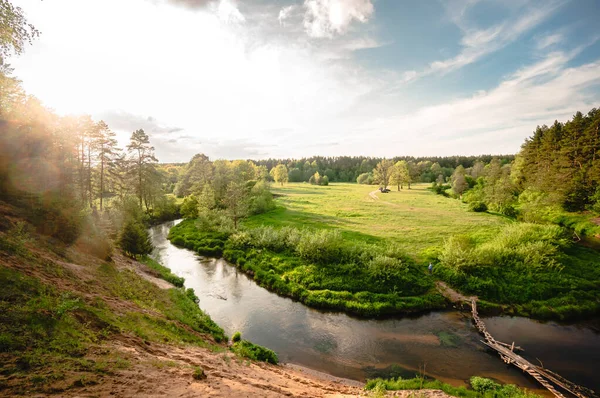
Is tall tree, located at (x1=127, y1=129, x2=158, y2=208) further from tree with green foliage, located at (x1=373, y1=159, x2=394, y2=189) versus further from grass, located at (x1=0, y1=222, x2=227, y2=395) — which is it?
tree with green foliage, located at (x1=373, y1=159, x2=394, y2=189)

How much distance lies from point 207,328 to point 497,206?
64.7 m

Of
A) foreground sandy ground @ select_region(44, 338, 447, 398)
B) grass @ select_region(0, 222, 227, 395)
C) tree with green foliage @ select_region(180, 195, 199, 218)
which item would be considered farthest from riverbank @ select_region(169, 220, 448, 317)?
tree with green foliage @ select_region(180, 195, 199, 218)

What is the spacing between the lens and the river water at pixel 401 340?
51.5ft

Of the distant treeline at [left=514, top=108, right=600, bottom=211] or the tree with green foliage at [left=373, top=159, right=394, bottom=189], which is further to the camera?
the tree with green foliage at [left=373, top=159, right=394, bottom=189]

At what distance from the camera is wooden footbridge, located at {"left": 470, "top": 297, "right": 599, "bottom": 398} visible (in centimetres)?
1374

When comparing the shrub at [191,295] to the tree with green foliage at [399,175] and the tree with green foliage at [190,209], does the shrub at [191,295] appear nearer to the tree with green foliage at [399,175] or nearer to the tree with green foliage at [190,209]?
the tree with green foliage at [190,209]

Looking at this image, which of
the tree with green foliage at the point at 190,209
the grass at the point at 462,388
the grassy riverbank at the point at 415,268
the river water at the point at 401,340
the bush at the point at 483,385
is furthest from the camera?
the tree with green foliage at the point at 190,209

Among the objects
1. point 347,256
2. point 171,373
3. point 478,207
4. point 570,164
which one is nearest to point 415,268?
point 347,256

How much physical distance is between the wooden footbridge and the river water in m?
0.48

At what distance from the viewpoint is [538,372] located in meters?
14.9

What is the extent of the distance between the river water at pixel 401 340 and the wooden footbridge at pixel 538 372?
0.48 meters

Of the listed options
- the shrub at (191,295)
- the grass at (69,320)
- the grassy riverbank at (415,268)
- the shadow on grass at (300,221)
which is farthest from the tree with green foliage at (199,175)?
Answer: the grass at (69,320)

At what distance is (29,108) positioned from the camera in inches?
963

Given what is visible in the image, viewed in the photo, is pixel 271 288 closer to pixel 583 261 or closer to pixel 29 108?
pixel 29 108
